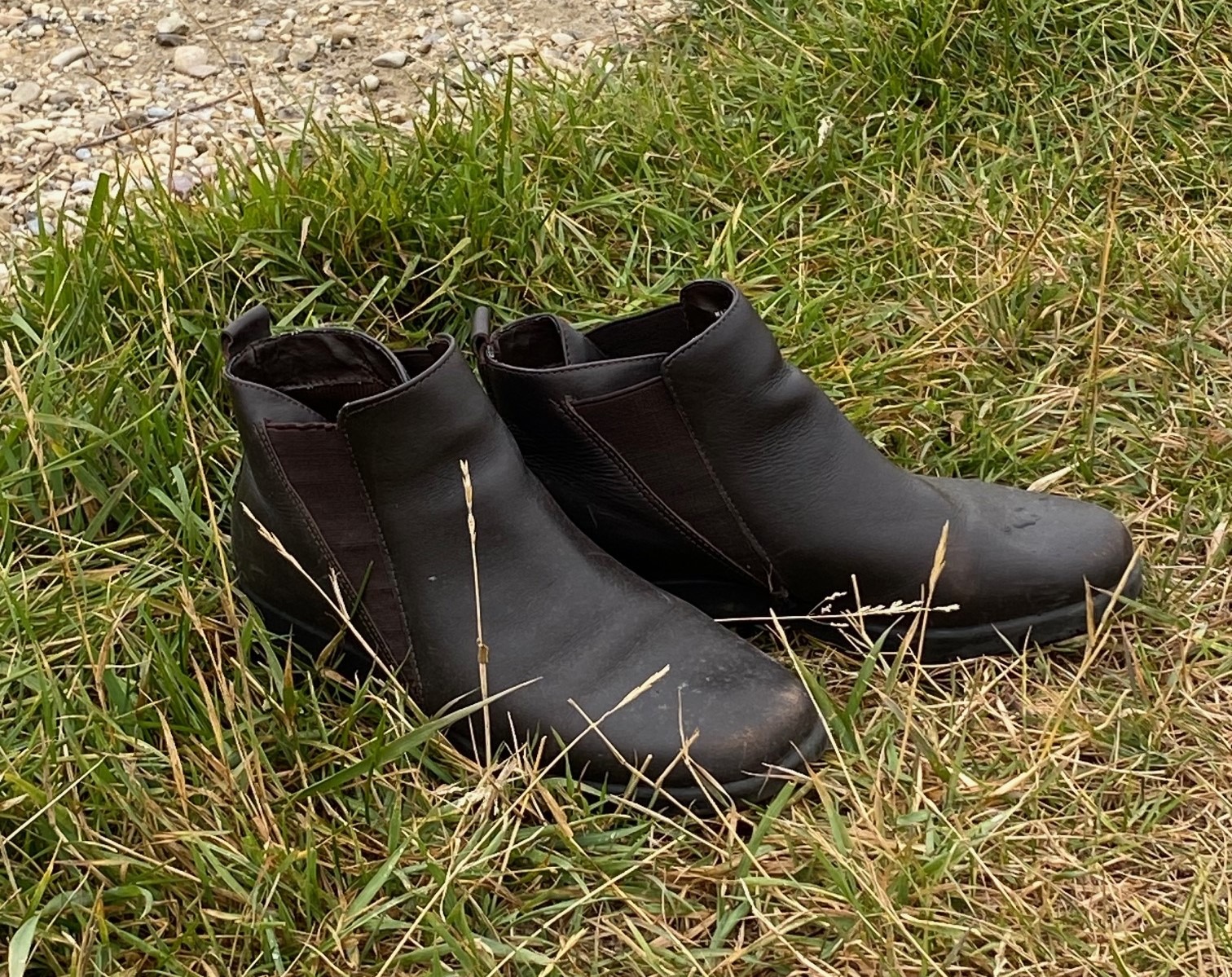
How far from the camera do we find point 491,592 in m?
1.58

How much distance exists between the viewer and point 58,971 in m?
1.35

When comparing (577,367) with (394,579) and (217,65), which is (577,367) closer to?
(394,579)

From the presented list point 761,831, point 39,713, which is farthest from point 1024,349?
point 39,713

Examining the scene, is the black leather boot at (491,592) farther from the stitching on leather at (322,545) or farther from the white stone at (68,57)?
the white stone at (68,57)

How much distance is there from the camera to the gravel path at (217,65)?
267 cm

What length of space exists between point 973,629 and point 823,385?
2.03ft

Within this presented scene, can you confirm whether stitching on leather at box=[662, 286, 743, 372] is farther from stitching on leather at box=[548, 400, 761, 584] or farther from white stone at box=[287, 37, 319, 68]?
white stone at box=[287, 37, 319, 68]

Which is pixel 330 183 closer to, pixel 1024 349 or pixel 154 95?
pixel 154 95

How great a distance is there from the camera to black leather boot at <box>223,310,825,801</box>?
153cm

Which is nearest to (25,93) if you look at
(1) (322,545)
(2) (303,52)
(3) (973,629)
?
(2) (303,52)

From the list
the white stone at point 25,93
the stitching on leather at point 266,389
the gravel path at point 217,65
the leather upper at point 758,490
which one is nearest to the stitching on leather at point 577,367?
the leather upper at point 758,490

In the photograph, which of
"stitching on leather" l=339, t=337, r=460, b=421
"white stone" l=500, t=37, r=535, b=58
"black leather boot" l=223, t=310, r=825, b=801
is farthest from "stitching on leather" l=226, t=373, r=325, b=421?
"white stone" l=500, t=37, r=535, b=58

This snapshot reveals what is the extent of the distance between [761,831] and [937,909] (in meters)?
0.20

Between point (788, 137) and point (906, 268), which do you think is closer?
point (906, 268)
